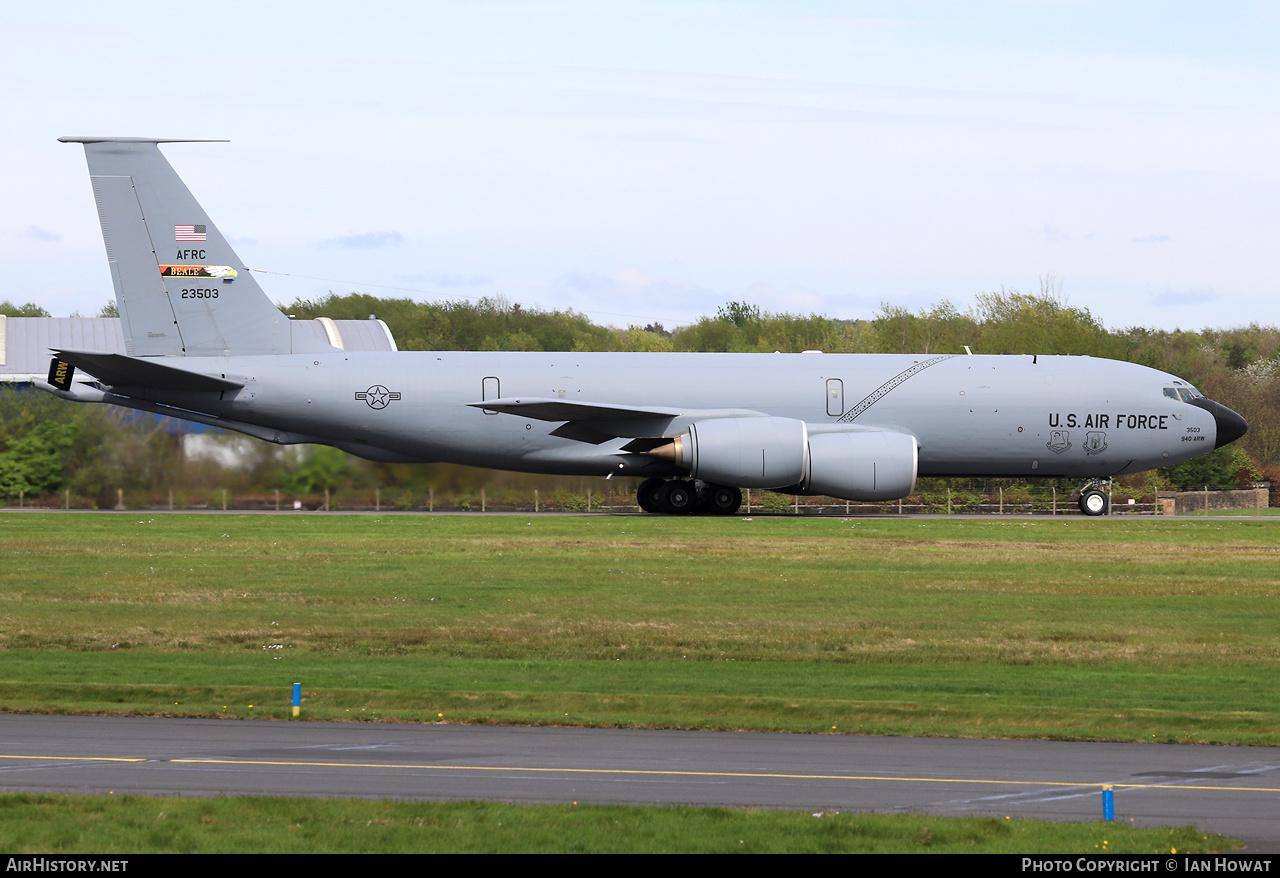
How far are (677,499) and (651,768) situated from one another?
A: 25.9m

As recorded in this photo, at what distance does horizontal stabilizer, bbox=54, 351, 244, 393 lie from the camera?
31891 millimetres

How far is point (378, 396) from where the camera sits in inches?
1380

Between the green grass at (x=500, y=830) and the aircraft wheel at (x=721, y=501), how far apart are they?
90.4 feet

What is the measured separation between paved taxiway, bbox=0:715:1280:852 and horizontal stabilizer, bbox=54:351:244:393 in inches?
821

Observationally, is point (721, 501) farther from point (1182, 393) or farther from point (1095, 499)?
point (1182, 393)

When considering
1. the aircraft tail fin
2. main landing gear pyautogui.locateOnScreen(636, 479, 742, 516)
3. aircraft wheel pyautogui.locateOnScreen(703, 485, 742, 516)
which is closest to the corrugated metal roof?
the aircraft tail fin

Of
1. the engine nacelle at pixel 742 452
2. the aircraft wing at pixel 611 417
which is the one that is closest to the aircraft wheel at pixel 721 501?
the engine nacelle at pixel 742 452

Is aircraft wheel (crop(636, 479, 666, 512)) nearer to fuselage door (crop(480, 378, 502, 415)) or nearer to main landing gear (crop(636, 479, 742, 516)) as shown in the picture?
main landing gear (crop(636, 479, 742, 516))

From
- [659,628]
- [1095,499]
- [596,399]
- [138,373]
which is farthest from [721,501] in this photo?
[659,628]

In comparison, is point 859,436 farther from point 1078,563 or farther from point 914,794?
point 914,794

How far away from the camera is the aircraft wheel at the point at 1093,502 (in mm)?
40062

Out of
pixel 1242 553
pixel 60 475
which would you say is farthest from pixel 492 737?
pixel 60 475

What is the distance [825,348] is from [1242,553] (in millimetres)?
52977

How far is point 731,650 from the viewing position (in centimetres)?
1734
